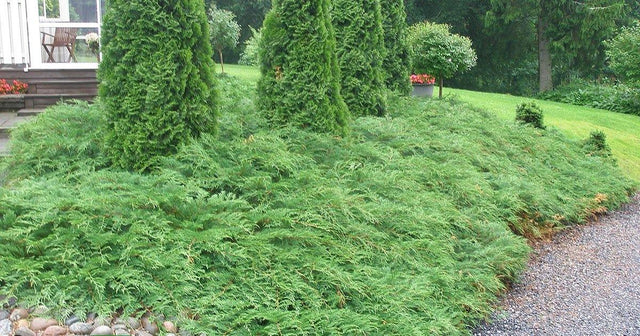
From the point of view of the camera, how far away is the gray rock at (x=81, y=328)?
3174 millimetres

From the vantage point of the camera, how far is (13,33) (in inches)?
379

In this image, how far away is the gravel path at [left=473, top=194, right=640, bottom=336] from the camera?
4.45 meters

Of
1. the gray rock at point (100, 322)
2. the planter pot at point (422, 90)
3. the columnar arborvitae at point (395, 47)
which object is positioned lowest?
the gray rock at point (100, 322)

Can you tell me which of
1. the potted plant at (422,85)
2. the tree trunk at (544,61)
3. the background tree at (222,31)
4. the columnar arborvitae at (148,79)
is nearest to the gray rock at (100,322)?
the columnar arborvitae at (148,79)

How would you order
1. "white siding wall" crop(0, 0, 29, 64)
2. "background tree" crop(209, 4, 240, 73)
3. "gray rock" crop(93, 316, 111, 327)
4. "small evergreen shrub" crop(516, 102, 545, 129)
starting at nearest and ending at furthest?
"gray rock" crop(93, 316, 111, 327), "white siding wall" crop(0, 0, 29, 64), "small evergreen shrub" crop(516, 102, 545, 129), "background tree" crop(209, 4, 240, 73)

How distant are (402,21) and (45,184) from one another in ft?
23.1

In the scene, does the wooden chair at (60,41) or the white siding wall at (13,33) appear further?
the wooden chair at (60,41)

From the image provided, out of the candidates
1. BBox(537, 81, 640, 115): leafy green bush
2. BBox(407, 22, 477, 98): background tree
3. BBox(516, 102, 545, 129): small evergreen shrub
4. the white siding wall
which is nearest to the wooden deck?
the white siding wall

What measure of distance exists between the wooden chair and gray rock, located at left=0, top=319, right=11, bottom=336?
7928mm

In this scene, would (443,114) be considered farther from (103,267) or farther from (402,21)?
(103,267)

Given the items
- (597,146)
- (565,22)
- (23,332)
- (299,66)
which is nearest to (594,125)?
(597,146)

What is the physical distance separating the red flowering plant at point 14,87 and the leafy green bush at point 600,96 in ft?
55.7

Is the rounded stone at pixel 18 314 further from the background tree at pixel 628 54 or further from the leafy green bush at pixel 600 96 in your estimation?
the background tree at pixel 628 54

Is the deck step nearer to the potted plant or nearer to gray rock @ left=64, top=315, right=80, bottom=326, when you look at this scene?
gray rock @ left=64, top=315, right=80, bottom=326
